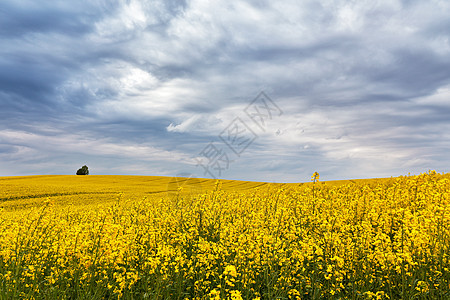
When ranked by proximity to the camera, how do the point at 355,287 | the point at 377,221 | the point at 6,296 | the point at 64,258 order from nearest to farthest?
the point at 6,296 < the point at 355,287 < the point at 64,258 < the point at 377,221

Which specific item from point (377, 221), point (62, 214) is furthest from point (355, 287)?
point (62, 214)

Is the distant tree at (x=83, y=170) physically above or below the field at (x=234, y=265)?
above

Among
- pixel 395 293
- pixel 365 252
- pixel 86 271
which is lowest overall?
pixel 395 293

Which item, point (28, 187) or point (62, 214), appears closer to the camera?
point (62, 214)

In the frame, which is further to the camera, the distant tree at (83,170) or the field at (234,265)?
the distant tree at (83,170)

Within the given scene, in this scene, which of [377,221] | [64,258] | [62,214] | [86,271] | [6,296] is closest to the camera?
[6,296]

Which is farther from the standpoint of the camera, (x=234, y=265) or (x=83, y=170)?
(x=83, y=170)

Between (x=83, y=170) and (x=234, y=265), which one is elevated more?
(x=83, y=170)

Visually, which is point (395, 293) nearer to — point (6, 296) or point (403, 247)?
point (403, 247)

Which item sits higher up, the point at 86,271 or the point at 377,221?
the point at 377,221

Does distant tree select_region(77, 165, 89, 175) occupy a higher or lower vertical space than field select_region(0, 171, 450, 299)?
higher

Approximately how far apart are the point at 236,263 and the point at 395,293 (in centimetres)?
283

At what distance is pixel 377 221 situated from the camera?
25.9 feet

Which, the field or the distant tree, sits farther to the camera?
the distant tree
